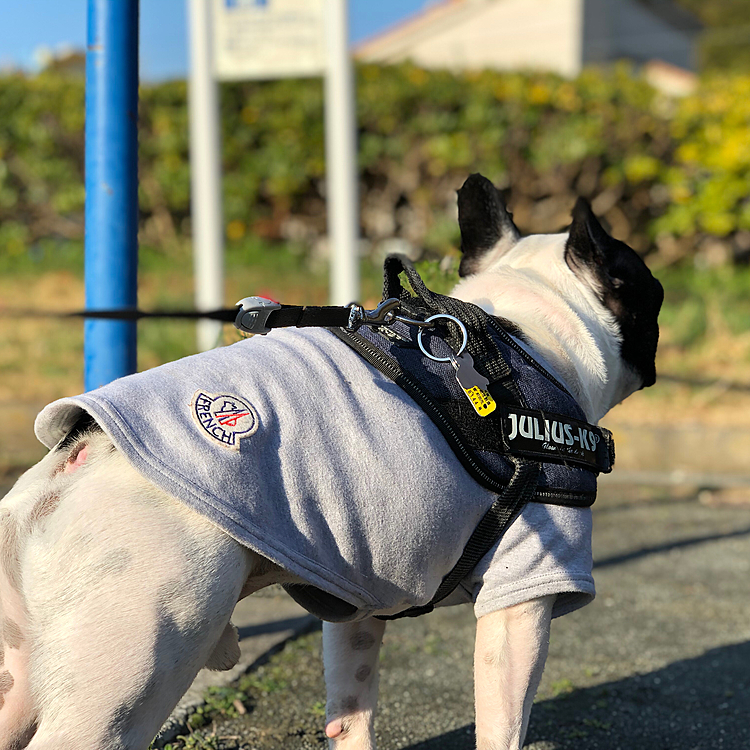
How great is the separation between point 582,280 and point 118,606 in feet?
4.42

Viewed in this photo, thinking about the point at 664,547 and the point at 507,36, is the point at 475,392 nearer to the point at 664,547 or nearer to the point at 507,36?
the point at 664,547

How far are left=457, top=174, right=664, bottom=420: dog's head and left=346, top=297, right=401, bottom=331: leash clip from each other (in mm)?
384

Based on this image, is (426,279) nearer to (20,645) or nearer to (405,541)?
(405,541)

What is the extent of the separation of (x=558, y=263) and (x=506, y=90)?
706 cm

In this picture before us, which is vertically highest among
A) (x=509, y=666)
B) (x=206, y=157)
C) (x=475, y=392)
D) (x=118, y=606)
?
(x=206, y=157)

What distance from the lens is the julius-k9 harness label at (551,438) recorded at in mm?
1864

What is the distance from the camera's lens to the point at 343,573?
5.43 feet

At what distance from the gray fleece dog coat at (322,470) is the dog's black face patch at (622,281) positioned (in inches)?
23.0

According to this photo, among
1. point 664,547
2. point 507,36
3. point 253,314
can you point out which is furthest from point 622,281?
point 507,36

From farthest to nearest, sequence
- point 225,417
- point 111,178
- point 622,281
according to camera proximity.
Result: point 111,178 < point 622,281 < point 225,417

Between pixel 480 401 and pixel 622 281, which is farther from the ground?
pixel 622 281

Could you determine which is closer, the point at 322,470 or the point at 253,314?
the point at 322,470

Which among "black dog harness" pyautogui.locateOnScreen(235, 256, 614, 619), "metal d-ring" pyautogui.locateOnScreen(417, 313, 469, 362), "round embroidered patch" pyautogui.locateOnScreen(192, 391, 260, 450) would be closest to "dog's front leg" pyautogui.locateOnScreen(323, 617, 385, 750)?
"black dog harness" pyautogui.locateOnScreen(235, 256, 614, 619)

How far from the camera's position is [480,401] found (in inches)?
72.3
